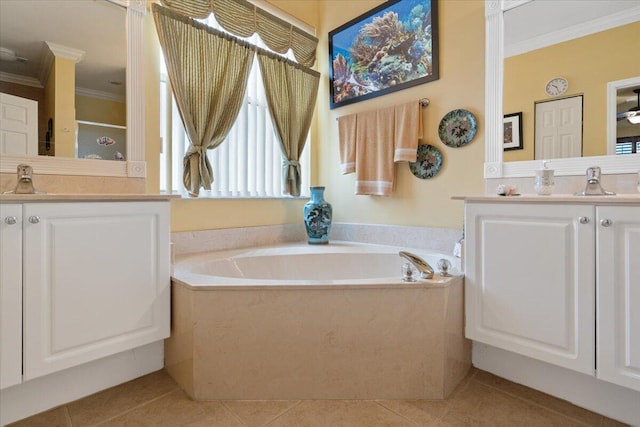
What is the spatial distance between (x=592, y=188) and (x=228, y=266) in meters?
1.89

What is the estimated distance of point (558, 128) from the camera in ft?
5.48

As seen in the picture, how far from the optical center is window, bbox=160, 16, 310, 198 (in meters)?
2.03

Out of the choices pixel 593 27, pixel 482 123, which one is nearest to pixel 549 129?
pixel 482 123

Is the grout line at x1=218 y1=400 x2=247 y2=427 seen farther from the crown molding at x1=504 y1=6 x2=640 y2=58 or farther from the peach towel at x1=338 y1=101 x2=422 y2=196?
the crown molding at x1=504 y1=6 x2=640 y2=58

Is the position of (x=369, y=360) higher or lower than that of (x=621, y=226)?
lower

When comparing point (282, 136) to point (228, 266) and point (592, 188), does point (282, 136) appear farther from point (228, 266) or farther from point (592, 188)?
point (592, 188)

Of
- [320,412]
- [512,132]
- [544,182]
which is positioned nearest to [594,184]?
[544,182]

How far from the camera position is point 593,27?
1583 mm

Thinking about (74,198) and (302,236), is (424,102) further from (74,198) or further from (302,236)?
(74,198)

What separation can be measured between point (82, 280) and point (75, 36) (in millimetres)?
1279

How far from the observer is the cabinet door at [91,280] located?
1.16 meters

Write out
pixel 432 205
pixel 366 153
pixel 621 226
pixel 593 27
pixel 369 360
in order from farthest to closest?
1. pixel 366 153
2. pixel 432 205
3. pixel 593 27
4. pixel 369 360
5. pixel 621 226

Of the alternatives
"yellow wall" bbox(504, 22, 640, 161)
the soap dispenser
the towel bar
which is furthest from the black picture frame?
the towel bar

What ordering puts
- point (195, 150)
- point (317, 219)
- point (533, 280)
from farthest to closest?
point (317, 219)
point (195, 150)
point (533, 280)
